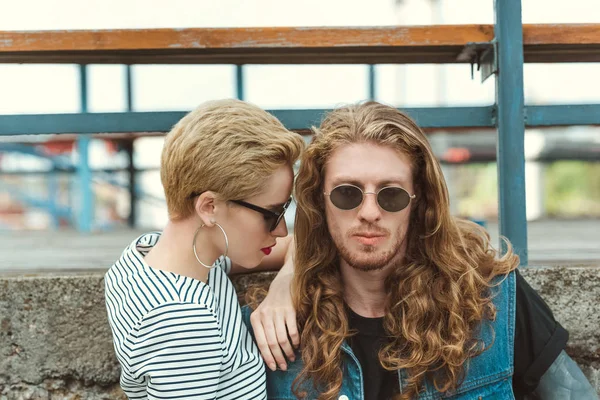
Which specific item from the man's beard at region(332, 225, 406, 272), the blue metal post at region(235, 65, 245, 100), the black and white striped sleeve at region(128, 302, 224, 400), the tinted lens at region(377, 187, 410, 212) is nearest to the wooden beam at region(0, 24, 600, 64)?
the tinted lens at region(377, 187, 410, 212)

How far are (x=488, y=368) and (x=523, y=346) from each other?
13 cm

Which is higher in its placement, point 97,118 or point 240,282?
point 97,118

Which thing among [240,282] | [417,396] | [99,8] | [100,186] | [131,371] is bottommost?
[417,396]

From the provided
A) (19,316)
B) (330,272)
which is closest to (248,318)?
(330,272)

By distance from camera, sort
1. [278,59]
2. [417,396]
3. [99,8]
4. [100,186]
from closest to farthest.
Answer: [417,396] → [278,59] → [99,8] → [100,186]

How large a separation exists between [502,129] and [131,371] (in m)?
1.44

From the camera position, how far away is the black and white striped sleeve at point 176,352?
1.43 metres

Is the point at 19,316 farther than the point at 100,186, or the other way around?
the point at 100,186

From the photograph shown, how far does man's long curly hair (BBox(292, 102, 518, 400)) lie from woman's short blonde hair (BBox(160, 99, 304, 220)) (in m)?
0.27

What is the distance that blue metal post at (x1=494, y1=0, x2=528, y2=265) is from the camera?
199 cm

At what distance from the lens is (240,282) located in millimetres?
2023

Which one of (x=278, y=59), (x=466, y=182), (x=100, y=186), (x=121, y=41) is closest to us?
(x=121, y=41)

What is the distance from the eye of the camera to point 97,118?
2064mm

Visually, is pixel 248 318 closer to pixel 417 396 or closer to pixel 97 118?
pixel 417 396
